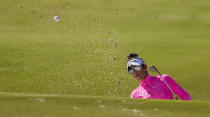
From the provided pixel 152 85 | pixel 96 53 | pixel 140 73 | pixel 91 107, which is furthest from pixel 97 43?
pixel 91 107

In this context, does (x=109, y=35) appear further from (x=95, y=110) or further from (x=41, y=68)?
(x=95, y=110)

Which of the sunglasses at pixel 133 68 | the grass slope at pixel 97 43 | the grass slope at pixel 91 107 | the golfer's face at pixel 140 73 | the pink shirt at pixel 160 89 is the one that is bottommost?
the grass slope at pixel 91 107

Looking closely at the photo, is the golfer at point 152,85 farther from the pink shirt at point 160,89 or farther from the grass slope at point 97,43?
the grass slope at point 97,43

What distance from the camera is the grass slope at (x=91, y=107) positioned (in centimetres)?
259

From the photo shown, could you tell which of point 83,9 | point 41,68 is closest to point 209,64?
point 41,68

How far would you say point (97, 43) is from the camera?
8.02m

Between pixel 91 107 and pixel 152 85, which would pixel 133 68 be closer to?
pixel 152 85

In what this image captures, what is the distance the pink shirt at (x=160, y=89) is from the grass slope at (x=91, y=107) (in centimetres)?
95

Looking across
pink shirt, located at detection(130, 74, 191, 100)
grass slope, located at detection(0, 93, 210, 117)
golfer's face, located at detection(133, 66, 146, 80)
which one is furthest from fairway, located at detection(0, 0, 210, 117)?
golfer's face, located at detection(133, 66, 146, 80)

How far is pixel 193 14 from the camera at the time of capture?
38.0 feet

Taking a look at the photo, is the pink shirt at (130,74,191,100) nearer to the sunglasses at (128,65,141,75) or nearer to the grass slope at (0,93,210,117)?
the sunglasses at (128,65,141,75)

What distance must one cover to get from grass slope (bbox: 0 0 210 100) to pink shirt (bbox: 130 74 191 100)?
67.3 inches

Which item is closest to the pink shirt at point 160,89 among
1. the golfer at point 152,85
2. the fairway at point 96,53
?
the golfer at point 152,85

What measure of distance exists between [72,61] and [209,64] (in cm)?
269
